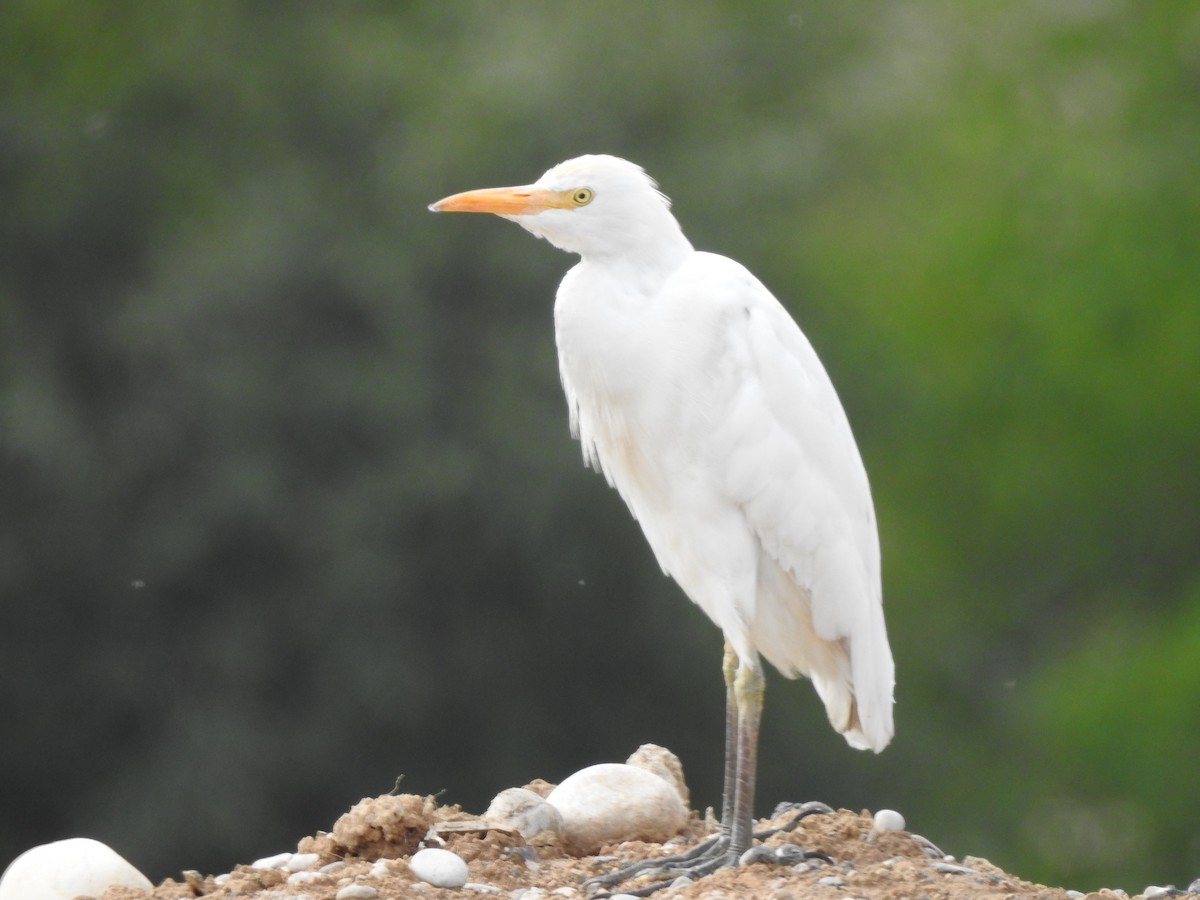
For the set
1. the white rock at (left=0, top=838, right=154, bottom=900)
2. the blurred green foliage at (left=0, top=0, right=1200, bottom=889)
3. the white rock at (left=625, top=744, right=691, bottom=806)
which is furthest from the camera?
the blurred green foliage at (left=0, top=0, right=1200, bottom=889)

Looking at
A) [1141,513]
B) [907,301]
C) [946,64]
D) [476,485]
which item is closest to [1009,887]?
[476,485]

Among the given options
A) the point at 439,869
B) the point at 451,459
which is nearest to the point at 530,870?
the point at 439,869

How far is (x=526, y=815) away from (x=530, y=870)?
0.77 feet

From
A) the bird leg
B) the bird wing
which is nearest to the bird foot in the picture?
the bird leg

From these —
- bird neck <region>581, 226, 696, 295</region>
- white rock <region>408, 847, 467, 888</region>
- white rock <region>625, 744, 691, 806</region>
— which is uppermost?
bird neck <region>581, 226, 696, 295</region>

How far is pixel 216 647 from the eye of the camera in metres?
11.7

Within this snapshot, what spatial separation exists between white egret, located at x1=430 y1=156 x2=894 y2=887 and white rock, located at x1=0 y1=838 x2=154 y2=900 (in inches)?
55.1

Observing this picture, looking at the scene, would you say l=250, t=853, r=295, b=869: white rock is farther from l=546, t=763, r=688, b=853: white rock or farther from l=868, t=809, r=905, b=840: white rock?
l=868, t=809, r=905, b=840: white rock

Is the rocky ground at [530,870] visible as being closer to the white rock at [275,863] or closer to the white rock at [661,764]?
the white rock at [275,863]

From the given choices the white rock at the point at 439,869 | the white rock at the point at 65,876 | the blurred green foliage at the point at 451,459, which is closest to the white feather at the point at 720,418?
the white rock at the point at 439,869

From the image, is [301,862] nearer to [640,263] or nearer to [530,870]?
[530,870]

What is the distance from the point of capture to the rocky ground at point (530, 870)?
416cm

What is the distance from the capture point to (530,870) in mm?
4500

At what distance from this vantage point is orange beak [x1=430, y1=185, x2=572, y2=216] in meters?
4.67
